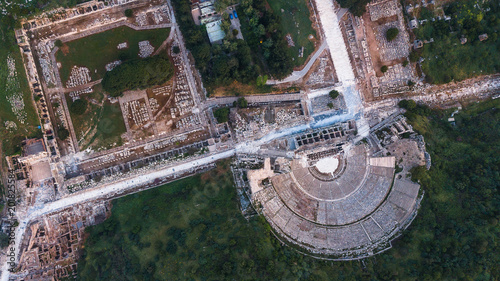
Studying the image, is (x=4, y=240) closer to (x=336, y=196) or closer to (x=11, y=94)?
(x=11, y=94)

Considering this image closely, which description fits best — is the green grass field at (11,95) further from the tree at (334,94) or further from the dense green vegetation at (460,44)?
the dense green vegetation at (460,44)

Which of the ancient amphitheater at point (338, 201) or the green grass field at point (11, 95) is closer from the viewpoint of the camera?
the ancient amphitheater at point (338, 201)

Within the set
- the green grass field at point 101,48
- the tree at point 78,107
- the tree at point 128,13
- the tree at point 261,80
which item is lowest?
the tree at point 261,80

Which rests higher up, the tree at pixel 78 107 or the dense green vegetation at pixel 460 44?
the tree at pixel 78 107

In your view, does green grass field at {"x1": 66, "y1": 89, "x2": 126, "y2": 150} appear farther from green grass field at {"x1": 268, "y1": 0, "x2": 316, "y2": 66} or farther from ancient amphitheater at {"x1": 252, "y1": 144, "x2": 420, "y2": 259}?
green grass field at {"x1": 268, "y1": 0, "x2": 316, "y2": 66}

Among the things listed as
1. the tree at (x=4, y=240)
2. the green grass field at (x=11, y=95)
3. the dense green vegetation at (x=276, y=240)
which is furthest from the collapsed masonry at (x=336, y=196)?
the tree at (x=4, y=240)

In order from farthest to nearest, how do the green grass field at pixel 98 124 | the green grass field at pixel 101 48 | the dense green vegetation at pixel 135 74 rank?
the green grass field at pixel 98 124, the green grass field at pixel 101 48, the dense green vegetation at pixel 135 74
